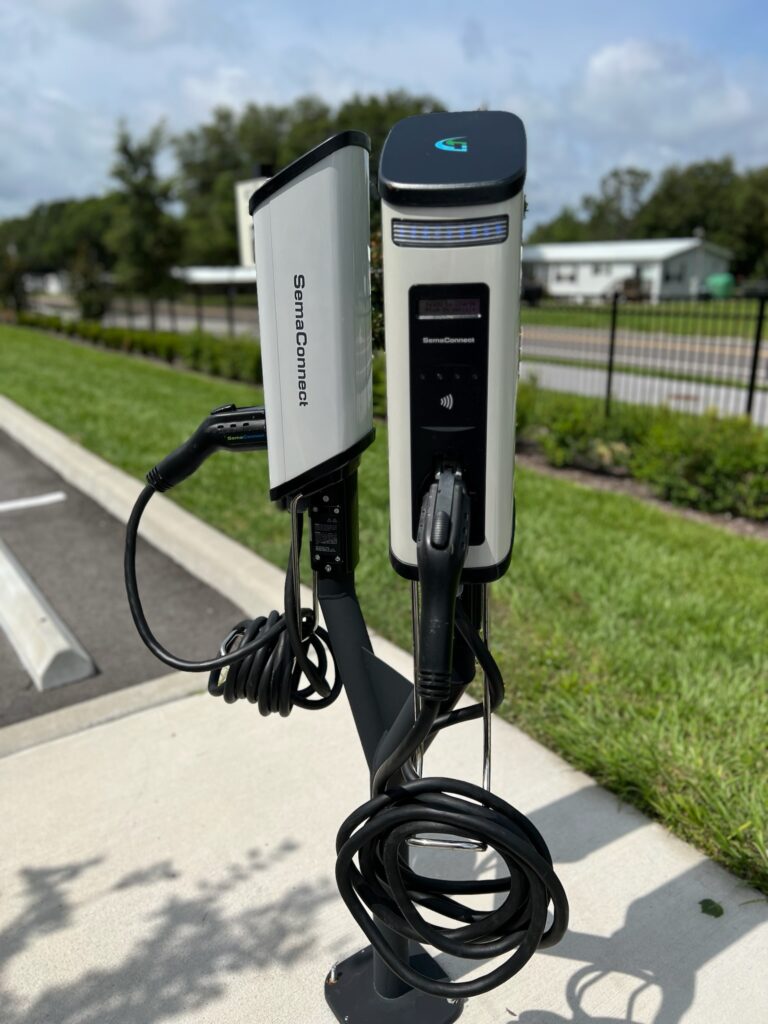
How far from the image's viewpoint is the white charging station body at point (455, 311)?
1.29m

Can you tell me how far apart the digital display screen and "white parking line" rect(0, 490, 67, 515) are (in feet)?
17.6

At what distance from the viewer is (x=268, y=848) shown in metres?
2.47

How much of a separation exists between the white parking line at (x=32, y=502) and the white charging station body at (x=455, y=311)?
17.2 ft

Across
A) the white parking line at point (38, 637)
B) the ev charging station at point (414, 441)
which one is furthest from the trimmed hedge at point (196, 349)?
the ev charging station at point (414, 441)

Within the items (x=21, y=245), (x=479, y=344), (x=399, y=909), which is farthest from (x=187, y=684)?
(x=21, y=245)

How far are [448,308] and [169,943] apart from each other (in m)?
1.80

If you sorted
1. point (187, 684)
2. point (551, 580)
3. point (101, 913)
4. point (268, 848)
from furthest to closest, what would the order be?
point (551, 580), point (187, 684), point (268, 848), point (101, 913)

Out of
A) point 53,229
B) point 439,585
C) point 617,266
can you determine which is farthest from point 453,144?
point 53,229

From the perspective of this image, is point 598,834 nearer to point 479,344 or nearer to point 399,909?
point 399,909

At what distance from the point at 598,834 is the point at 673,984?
1.73 ft

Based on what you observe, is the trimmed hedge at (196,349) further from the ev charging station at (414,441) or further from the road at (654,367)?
the ev charging station at (414,441)

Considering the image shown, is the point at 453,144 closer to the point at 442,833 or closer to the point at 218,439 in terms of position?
the point at 218,439

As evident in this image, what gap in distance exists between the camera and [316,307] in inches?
60.0

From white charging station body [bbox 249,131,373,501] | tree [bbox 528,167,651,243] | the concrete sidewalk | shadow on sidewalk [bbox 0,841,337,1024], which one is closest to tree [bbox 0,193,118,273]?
tree [bbox 528,167,651,243]
